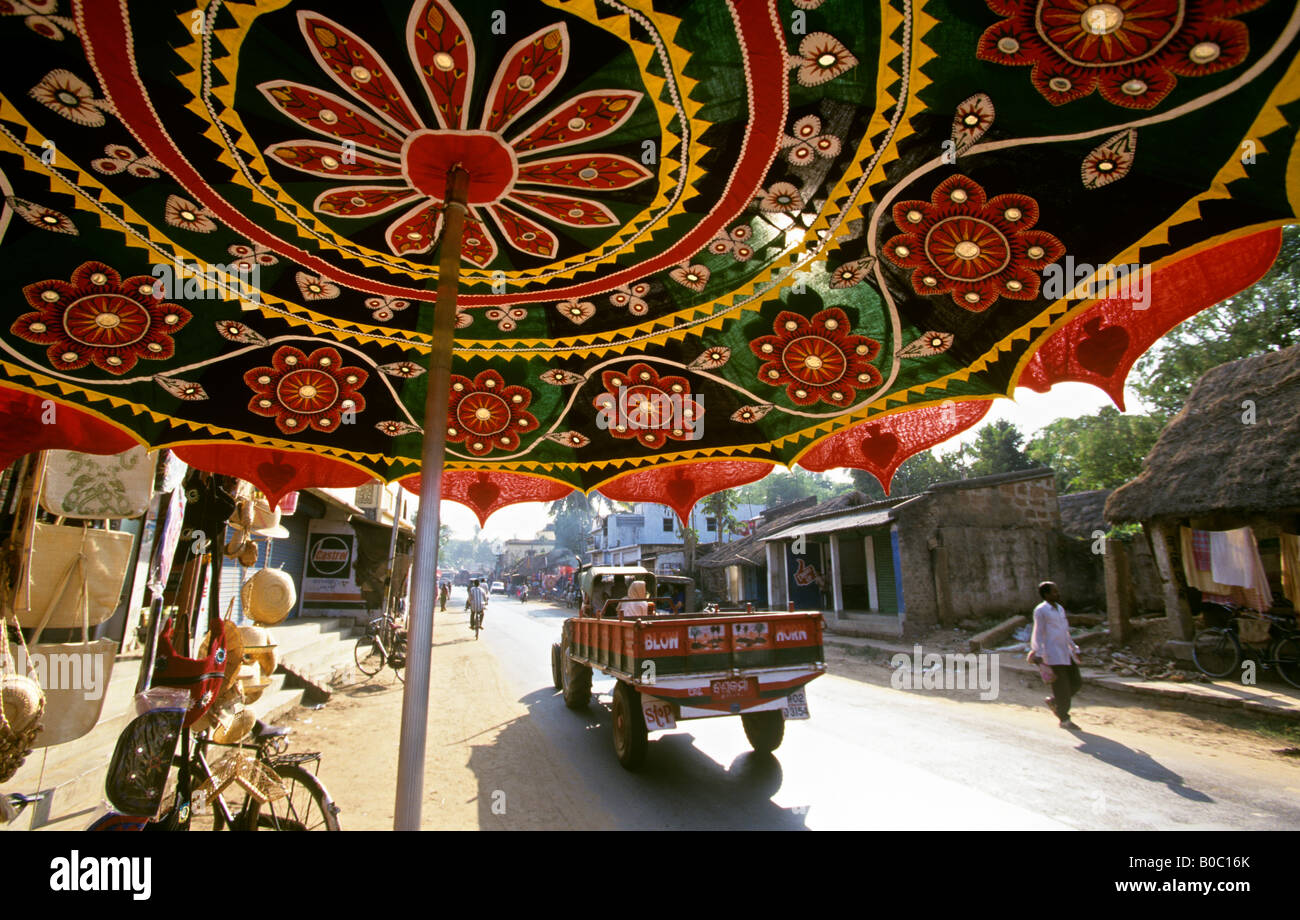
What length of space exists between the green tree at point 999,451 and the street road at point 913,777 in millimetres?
28036

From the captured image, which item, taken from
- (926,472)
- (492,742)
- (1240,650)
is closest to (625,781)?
(492,742)

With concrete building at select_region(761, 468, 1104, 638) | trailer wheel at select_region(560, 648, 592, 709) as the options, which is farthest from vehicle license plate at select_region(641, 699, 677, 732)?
concrete building at select_region(761, 468, 1104, 638)

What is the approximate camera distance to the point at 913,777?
21.6 feet

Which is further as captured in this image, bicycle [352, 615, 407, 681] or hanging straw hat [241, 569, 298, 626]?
bicycle [352, 615, 407, 681]

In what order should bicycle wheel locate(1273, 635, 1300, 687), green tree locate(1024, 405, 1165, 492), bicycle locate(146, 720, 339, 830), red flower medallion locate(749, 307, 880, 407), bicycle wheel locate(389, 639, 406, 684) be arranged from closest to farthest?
bicycle locate(146, 720, 339, 830), red flower medallion locate(749, 307, 880, 407), bicycle wheel locate(1273, 635, 1300, 687), bicycle wheel locate(389, 639, 406, 684), green tree locate(1024, 405, 1165, 492)

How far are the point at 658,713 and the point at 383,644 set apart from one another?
11.1m

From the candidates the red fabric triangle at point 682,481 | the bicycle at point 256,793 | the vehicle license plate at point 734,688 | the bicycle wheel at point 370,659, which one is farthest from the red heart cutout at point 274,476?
the bicycle wheel at point 370,659

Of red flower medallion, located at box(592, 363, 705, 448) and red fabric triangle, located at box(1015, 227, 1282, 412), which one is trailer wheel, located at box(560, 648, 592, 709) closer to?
red flower medallion, located at box(592, 363, 705, 448)

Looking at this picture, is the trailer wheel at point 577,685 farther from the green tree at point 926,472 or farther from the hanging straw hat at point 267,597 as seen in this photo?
the green tree at point 926,472

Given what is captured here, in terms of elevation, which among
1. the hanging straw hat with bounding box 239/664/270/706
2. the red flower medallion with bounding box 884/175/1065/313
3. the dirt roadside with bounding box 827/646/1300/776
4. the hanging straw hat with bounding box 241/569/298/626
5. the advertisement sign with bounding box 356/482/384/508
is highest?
the advertisement sign with bounding box 356/482/384/508

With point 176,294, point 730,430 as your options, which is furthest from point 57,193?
point 730,430

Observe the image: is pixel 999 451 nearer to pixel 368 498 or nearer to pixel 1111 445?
pixel 1111 445

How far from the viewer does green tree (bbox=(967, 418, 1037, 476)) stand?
34.2 meters

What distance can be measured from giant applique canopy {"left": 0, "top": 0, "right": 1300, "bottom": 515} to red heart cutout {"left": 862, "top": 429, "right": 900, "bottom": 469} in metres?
0.04
